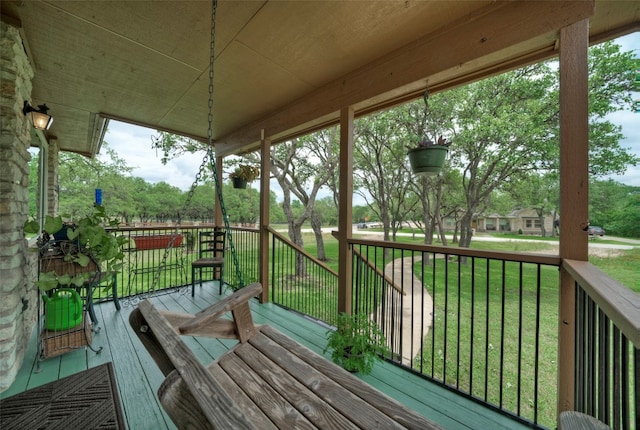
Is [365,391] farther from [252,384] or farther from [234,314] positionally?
[234,314]

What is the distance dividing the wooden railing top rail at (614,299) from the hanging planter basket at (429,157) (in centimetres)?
97

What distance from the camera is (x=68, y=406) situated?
1489 millimetres

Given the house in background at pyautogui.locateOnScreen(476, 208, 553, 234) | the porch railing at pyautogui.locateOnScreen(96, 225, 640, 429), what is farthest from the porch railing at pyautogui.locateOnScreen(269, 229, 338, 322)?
the house in background at pyautogui.locateOnScreen(476, 208, 553, 234)

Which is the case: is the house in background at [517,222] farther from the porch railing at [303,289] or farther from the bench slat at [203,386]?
the bench slat at [203,386]

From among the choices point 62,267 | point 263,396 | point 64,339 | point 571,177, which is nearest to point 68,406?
point 64,339

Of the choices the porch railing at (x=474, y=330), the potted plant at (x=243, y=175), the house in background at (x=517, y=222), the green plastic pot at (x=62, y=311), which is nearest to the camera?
the porch railing at (x=474, y=330)

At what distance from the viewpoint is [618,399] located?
2.47ft

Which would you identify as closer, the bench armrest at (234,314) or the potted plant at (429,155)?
the bench armrest at (234,314)

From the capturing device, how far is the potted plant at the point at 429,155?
1811mm

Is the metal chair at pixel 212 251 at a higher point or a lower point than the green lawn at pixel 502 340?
higher

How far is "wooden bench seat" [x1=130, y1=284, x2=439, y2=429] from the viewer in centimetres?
53

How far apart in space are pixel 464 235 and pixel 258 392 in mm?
8240

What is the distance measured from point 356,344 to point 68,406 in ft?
5.94

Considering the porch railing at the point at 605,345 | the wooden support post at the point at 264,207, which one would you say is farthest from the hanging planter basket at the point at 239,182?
the porch railing at the point at 605,345
